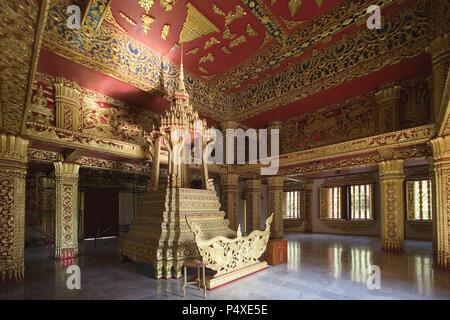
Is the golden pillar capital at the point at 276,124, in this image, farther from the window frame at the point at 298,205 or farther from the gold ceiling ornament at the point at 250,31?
the window frame at the point at 298,205

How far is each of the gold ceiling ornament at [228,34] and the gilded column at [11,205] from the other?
15.8ft

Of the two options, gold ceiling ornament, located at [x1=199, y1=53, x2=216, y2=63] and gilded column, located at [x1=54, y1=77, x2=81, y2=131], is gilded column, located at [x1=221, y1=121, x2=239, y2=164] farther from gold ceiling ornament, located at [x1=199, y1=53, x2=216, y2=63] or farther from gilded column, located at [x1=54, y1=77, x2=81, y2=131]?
gilded column, located at [x1=54, y1=77, x2=81, y2=131]

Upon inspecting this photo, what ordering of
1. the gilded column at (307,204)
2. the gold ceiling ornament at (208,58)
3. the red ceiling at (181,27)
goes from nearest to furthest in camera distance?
the red ceiling at (181,27) → the gold ceiling ornament at (208,58) → the gilded column at (307,204)

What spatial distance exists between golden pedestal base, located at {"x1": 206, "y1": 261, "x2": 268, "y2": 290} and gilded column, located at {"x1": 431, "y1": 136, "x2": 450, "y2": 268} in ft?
11.3

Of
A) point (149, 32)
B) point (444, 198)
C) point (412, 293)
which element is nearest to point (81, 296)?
point (412, 293)

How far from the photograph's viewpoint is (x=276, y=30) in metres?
6.05

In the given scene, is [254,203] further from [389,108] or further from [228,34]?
[228,34]

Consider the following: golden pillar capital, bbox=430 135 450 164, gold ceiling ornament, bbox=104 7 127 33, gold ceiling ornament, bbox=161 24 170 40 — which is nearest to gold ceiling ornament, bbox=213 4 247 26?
gold ceiling ornament, bbox=161 24 170 40

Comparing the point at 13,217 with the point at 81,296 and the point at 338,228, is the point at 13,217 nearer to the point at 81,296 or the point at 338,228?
the point at 81,296

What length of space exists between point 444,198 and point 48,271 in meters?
7.92

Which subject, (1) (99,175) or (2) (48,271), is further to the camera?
(1) (99,175)

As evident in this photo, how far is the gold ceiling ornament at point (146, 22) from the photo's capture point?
5419mm

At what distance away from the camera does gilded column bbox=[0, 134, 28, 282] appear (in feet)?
13.0

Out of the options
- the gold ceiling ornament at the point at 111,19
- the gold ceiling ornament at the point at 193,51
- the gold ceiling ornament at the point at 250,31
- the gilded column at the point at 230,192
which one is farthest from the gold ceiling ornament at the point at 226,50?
the gilded column at the point at 230,192
